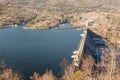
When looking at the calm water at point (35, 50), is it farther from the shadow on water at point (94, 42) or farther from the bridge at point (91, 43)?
the shadow on water at point (94, 42)

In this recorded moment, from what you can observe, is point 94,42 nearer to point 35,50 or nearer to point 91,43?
point 91,43

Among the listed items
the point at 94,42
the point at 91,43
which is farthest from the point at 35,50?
the point at 94,42

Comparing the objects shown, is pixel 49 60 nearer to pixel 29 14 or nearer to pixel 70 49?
pixel 70 49

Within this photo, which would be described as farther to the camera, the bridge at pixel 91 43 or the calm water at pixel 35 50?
the bridge at pixel 91 43

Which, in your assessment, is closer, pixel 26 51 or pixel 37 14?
pixel 26 51

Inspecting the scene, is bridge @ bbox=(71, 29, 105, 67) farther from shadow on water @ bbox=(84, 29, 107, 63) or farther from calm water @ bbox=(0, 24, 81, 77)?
calm water @ bbox=(0, 24, 81, 77)

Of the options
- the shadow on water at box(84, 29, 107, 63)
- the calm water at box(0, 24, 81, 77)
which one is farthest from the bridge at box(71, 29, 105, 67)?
the calm water at box(0, 24, 81, 77)

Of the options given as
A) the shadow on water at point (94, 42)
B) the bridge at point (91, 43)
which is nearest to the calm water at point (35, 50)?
the bridge at point (91, 43)

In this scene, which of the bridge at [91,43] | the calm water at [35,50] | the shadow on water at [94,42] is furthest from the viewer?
the shadow on water at [94,42]

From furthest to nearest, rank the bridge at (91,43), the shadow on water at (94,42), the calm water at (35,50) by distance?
the shadow on water at (94,42) < the bridge at (91,43) < the calm water at (35,50)

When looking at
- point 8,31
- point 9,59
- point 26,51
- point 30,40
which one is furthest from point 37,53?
point 8,31
